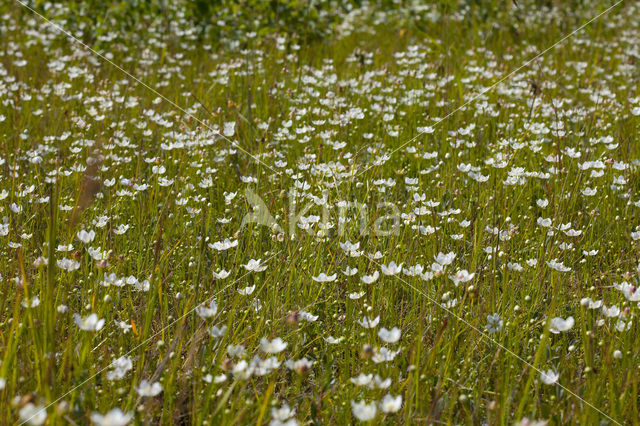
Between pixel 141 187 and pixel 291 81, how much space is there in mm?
2062

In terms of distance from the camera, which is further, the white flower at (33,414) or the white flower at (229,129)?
the white flower at (229,129)

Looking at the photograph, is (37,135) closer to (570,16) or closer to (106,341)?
(106,341)

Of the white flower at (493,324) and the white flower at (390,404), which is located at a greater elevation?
the white flower at (493,324)

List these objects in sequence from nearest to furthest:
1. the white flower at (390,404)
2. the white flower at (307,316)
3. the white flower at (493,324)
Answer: the white flower at (390,404) → the white flower at (493,324) → the white flower at (307,316)

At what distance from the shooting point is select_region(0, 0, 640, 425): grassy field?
182 cm

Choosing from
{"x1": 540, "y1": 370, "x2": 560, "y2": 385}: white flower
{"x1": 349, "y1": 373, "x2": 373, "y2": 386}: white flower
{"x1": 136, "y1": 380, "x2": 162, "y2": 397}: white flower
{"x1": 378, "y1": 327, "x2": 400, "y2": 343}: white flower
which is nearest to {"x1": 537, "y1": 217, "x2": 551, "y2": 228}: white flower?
{"x1": 540, "y1": 370, "x2": 560, "y2": 385}: white flower

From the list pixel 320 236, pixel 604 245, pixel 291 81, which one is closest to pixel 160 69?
pixel 291 81

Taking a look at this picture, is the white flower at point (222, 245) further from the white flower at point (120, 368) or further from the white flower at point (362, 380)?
the white flower at point (362, 380)

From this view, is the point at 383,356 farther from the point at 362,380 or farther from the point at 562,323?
the point at 562,323

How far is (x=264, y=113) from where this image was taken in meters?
4.34

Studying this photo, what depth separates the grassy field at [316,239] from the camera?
1.82 m

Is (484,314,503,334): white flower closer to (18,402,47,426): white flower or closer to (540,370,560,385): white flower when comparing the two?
(540,370,560,385): white flower

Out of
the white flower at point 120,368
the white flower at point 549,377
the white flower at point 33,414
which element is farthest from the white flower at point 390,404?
the white flower at point 33,414

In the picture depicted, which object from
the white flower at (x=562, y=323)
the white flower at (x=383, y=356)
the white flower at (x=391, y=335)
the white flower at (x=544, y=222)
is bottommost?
the white flower at (x=383, y=356)
